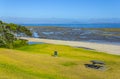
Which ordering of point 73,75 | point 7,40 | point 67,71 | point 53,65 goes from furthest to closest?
point 7,40 → point 53,65 → point 67,71 → point 73,75

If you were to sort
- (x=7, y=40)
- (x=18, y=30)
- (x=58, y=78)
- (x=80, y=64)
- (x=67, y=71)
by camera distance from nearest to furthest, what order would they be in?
1. (x=58, y=78)
2. (x=67, y=71)
3. (x=80, y=64)
4. (x=7, y=40)
5. (x=18, y=30)

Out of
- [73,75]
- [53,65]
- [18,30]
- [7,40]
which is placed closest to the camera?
[73,75]

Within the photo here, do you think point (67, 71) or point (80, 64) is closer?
point (67, 71)

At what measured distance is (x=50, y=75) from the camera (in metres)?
23.3

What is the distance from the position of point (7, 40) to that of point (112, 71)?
27366mm

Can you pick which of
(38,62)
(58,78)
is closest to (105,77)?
(58,78)

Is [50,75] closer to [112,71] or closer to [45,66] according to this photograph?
[45,66]

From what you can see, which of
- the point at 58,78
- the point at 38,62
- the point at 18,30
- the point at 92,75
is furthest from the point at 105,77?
the point at 18,30

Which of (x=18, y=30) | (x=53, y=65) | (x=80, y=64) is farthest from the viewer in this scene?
(x=18, y=30)

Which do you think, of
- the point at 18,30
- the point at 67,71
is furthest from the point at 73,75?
the point at 18,30

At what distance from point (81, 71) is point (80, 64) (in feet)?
11.9

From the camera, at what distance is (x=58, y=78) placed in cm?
2233

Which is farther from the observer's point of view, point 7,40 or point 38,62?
point 7,40

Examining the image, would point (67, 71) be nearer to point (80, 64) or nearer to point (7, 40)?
point (80, 64)
